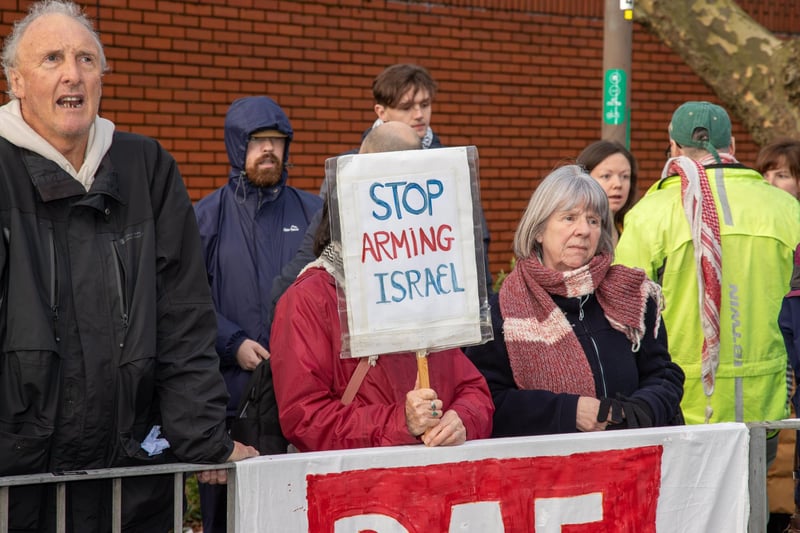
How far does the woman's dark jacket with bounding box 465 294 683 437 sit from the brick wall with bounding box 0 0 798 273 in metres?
5.01

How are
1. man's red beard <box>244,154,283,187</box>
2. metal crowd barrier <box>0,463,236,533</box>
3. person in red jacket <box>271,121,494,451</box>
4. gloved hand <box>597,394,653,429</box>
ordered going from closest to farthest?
1. metal crowd barrier <box>0,463,236,533</box>
2. person in red jacket <box>271,121,494,451</box>
3. gloved hand <box>597,394,653,429</box>
4. man's red beard <box>244,154,283,187</box>

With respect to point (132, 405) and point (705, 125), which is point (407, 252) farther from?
point (705, 125)

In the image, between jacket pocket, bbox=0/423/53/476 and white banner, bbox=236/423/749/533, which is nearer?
jacket pocket, bbox=0/423/53/476

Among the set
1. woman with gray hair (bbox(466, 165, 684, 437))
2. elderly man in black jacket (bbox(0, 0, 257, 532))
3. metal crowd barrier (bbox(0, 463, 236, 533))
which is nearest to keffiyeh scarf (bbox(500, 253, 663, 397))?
woman with gray hair (bbox(466, 165, 684, 437))

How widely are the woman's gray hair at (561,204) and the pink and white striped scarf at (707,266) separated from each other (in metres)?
0.69

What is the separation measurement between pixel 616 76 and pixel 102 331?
4740 mm

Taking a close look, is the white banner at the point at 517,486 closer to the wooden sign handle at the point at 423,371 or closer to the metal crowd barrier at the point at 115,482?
the metal crowd barrier at the point at 115,482

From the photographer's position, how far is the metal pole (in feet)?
22.4

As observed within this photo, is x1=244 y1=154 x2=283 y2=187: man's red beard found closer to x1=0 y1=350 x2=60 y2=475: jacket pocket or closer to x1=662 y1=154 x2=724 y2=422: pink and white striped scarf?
x1=662 y1=154 x2=724 y2=422: pink and white striped scarf

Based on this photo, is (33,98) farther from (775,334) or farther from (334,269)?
(775,334)

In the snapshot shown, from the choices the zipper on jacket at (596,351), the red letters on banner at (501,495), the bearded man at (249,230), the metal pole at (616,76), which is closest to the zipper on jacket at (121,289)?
the red letters on banner at (501,495)

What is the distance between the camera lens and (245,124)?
4.70 m

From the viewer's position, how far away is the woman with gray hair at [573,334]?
11.6 feet

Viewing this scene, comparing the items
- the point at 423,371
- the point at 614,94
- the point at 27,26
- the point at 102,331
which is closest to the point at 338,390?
→ the point at 423,371
